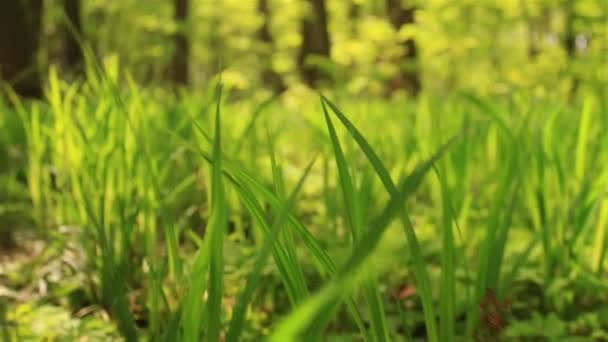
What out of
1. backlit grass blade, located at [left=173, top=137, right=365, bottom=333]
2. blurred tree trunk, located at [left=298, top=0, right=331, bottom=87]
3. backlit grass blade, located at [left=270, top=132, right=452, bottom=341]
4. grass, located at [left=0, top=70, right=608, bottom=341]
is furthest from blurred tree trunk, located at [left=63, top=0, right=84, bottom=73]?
backlit grass blade, located at [left=270, top=132, right=452, bottom=341]

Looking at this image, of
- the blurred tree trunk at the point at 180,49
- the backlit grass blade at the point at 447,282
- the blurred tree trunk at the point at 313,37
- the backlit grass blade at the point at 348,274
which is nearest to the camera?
the backlit grass blade at the point at 348,274

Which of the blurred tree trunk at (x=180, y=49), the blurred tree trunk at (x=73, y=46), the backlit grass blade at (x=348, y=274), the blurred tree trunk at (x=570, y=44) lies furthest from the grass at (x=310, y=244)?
the blurred tree trunk at (x=180, y=49)

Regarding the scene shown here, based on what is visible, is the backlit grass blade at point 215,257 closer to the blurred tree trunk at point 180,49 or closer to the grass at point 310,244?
the grass at point 310,244

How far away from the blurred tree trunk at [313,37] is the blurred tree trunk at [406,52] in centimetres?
89

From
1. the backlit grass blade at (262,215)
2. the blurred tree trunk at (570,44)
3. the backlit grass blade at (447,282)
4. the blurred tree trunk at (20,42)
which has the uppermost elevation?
the blurred tree trunk at (20,42)

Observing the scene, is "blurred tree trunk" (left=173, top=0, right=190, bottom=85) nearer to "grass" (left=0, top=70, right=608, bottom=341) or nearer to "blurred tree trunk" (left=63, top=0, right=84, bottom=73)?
"blurred tree trunk" (left=63, top=0, right=84, bottom=73)

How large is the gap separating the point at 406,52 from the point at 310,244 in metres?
5.95

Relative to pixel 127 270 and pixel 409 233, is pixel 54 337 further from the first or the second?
pixel 409 233

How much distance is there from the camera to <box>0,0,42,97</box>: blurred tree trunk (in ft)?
11.7

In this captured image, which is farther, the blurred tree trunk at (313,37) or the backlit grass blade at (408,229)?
the blurred tree trunk at (313,37)

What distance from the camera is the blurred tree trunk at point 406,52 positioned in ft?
18.9

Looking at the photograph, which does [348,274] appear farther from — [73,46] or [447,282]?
[73,46]

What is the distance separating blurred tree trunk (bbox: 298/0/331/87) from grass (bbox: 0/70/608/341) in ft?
18.6

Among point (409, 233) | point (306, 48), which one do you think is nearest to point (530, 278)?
point (409, 233)
